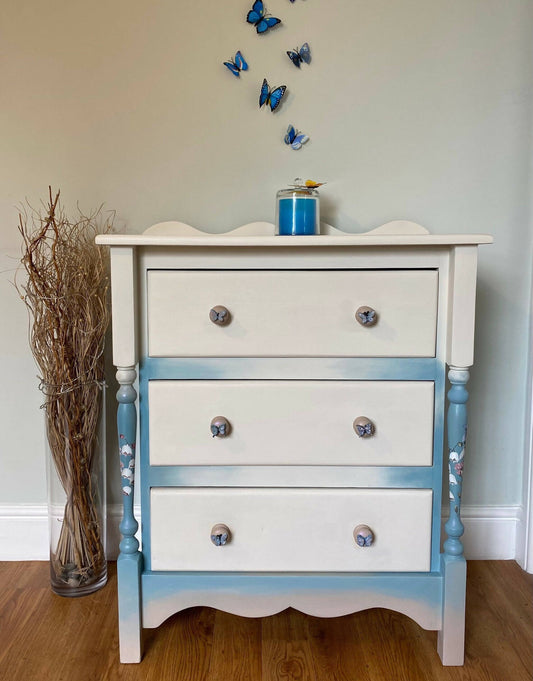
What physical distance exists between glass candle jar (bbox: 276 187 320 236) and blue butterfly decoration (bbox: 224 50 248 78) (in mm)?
411

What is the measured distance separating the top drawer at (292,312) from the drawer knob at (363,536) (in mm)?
368

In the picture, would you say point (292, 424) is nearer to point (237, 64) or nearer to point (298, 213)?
point (298, 213)

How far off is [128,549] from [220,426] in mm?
337

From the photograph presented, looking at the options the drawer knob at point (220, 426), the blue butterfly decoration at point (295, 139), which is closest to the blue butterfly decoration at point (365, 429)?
the drawer knob at point (220, 426)

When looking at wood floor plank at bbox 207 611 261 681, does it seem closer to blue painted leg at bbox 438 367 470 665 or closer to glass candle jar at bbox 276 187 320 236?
blue painted leg at bbox 438 367 470 665

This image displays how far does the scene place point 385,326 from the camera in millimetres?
1301

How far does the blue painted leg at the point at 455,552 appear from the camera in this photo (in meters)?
1.33

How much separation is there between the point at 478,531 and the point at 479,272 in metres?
0.78

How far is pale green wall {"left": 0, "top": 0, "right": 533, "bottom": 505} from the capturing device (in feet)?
5.59

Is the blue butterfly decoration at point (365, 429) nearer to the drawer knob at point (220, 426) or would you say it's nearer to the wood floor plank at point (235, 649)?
the drawer knob at point (220, 426)

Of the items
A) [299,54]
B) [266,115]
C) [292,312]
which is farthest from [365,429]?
[299,54]

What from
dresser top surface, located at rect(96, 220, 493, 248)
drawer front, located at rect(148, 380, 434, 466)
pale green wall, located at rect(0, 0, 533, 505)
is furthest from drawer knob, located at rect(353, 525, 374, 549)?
pale green wall, located at rect(0, 0, 533, 505)

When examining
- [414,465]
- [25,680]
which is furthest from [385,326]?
[25,680]

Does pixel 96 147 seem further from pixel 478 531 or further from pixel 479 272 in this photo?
pixel 478 531
